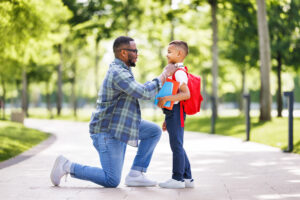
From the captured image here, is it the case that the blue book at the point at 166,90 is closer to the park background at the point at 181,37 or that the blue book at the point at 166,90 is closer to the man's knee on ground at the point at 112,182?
the man's knee on ground at the point at 112,182

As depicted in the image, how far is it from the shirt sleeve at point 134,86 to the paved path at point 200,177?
1074 millimetres

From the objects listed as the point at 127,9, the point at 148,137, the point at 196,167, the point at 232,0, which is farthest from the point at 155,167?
the point at 127,9

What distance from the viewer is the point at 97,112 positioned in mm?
5301

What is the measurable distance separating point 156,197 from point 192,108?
1.05m

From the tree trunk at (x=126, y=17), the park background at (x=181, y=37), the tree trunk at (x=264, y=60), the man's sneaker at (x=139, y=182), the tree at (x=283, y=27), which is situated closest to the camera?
the man's sneaker at (x=139, y=182)

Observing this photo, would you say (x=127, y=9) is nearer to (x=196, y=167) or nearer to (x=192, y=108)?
(x=196, y=167)

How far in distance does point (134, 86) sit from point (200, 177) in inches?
75.9

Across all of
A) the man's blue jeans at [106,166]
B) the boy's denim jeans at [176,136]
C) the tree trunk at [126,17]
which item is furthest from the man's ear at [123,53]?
the tree trunk at [126,17]

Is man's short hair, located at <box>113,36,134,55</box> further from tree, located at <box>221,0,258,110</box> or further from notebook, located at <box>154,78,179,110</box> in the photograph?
tree, located at <box>221,0,258,110</box>

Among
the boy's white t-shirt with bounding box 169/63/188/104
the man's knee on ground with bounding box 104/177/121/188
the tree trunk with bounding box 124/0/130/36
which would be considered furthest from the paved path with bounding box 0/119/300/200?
the tree trunk with bounding box 124/0/130/36

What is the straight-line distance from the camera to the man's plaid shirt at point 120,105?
5125mm

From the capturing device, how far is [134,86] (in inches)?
200

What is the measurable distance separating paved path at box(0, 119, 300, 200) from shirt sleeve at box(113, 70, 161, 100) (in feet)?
3.52

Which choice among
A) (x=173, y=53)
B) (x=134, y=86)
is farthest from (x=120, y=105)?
(x=173, y=53)
